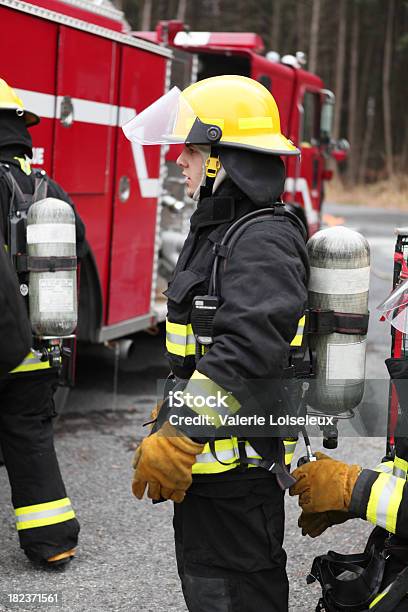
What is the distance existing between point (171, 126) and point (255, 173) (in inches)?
12.4

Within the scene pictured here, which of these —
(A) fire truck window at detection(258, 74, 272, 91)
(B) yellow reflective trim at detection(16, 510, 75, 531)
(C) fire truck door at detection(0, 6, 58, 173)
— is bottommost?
(B) yellow reflective trim at detection(16, 510, 75, 531)

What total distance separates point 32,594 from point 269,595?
52.4 inches

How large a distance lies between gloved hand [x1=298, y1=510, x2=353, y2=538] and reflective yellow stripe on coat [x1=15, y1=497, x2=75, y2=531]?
1.34 m

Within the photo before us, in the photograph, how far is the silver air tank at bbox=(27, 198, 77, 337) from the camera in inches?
138

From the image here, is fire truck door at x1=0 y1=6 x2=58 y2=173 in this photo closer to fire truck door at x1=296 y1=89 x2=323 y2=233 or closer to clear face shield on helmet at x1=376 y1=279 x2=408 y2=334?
clear face shield on helmet at x1=376 y1=279 x2=408 y2=334

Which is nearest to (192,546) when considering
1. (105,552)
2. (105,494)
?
(105,552)

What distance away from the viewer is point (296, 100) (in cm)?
907

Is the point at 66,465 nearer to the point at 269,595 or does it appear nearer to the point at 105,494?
the point at 105,494

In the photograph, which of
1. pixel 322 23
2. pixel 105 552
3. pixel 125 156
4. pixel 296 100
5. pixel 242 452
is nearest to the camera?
pixel 242 452

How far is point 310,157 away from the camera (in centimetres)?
971

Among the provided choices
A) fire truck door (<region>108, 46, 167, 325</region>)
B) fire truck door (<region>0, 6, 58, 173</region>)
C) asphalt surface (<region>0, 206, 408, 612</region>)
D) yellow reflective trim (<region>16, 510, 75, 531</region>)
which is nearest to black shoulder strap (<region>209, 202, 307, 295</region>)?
asphalt surface (<region>0, 206, 408, 612</region>)

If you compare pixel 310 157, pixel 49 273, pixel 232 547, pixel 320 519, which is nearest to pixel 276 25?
pixel 310 157

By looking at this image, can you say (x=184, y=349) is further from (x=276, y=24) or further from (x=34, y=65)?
(x=276, y=24)

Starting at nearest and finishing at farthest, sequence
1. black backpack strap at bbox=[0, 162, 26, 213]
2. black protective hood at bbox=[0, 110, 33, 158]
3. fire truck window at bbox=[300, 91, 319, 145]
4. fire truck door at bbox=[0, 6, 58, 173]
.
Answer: black backpack strap at bbox=[0, 162, 26, 213] → black protective hood at bbox=[0, 110, 33, 158] → fire truck door at bbox=[0, 6, 58, 173] → fire truck window at bbox=[300, 91, 319, 145]
